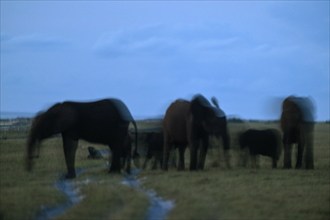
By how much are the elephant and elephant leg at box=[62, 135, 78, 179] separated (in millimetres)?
9370

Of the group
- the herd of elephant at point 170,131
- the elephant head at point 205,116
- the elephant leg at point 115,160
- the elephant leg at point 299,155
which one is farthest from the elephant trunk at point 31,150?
the elephant leg at point 299,155

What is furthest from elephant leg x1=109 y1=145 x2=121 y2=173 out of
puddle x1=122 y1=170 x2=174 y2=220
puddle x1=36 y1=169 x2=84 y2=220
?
puddle x1=122 y1=170 x2=174 y2=220

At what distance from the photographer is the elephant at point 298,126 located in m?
27.6

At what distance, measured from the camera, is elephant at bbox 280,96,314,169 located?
2756 cm

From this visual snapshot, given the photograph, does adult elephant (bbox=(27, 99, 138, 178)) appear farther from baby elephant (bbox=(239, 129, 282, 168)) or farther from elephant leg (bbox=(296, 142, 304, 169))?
elephant leg (bbox=(296, 142, 304, 169))

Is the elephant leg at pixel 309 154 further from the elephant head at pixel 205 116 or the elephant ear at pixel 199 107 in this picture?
the elephant ear at pixel 199 107

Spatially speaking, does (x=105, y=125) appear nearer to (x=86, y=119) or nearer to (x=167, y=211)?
(x=86, y=119)

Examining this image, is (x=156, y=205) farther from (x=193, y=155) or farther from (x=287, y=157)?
(x=287, y=157)

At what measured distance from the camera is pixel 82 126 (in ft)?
77.6

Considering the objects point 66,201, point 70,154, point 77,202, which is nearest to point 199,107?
point 70,154

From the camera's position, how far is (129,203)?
15.6 metres

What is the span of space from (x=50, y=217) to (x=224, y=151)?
14107mm

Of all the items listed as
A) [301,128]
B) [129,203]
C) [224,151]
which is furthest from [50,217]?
[301,128]

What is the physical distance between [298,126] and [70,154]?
10.3m
